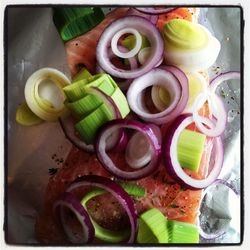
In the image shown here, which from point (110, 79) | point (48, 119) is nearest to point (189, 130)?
point (110, 79)

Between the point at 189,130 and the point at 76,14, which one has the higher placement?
the point at 76,14

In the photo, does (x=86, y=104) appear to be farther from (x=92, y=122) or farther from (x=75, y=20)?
(x=75, y=20)

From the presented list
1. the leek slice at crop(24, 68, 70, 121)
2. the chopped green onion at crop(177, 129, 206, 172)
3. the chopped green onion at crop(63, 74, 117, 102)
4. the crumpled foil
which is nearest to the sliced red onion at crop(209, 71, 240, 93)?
the crumpled foil

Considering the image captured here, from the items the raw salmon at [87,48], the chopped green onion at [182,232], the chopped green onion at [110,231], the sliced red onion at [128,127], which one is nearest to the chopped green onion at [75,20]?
the raw salmon at [87,48]

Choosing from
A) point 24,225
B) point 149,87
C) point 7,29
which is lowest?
point 24,225

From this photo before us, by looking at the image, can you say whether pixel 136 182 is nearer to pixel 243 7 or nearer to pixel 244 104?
pixel 244 104

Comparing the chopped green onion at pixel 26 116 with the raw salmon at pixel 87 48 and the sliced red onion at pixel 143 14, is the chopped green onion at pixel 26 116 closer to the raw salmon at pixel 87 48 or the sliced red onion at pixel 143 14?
the raw salmon at pixel 87 48

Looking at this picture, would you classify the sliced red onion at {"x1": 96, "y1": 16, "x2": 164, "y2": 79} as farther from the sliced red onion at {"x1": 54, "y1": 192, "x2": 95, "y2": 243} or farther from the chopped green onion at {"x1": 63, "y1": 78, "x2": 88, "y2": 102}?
the sliced red onion at {"x1": 54, "y1": 192, "x2": 95, "y2": 243}
